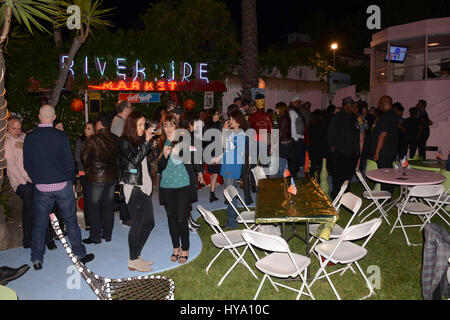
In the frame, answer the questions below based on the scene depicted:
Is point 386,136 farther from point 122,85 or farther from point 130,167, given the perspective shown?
point 122,85

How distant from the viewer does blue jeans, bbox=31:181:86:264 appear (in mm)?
4297

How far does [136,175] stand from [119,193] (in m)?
0.83

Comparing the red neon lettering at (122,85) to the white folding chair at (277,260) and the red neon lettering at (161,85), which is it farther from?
the white folding chair at (277,260)

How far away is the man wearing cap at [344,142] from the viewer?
20.6 feet

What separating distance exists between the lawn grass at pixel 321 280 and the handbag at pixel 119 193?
3.29 feet

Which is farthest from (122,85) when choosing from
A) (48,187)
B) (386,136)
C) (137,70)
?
(386,136)

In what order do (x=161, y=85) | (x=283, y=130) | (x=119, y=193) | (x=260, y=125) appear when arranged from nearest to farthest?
1. (x=119, y=193)
2. (x=260, y=125)
3. (x=283, y=130)
4. (x=161, y=85)

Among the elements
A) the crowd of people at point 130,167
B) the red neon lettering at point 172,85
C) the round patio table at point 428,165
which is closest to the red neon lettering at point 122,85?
the red neon lettering at point 172,85

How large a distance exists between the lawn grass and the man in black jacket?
4.53 ft

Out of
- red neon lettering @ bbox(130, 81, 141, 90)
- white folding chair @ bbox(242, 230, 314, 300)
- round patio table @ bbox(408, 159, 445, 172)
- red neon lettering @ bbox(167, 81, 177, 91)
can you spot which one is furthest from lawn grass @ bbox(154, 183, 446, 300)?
red neon lettering @ bbox(167, 81, 177, 91)

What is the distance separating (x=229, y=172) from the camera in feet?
18.6

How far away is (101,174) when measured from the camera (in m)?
5.05

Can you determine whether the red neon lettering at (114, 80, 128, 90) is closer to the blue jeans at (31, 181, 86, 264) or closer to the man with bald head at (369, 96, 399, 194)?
the blue jeans at (31, 181, 86, 264)
